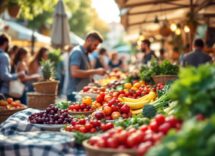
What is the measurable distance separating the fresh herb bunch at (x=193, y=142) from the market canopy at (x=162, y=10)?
994cm

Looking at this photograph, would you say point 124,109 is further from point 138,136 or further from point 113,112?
point 138,136

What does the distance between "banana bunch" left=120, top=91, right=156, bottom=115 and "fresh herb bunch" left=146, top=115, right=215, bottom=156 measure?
11.9 ft

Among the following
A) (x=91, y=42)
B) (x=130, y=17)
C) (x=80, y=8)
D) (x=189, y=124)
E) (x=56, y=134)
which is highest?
(x=80, y=8)

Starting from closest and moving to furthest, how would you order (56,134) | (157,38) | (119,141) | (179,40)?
1. (119,141)
2. (56,134)
3. (179,40)
4. (157,38)

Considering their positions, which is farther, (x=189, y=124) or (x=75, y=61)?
(x=75, y=61)

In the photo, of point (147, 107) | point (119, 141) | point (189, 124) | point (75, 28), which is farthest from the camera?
point (75, 28)

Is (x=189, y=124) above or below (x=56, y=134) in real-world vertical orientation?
above

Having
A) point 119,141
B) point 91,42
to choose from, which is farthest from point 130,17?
point 119,141

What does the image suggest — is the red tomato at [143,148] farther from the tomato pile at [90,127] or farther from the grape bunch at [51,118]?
the grape bunch at [51,118]

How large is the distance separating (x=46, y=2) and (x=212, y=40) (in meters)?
6.16

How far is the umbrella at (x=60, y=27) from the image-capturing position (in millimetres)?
18625

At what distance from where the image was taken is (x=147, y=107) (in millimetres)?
5281

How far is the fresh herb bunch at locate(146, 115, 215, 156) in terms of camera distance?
2.69 meters

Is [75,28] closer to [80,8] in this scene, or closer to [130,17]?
[80,8]
